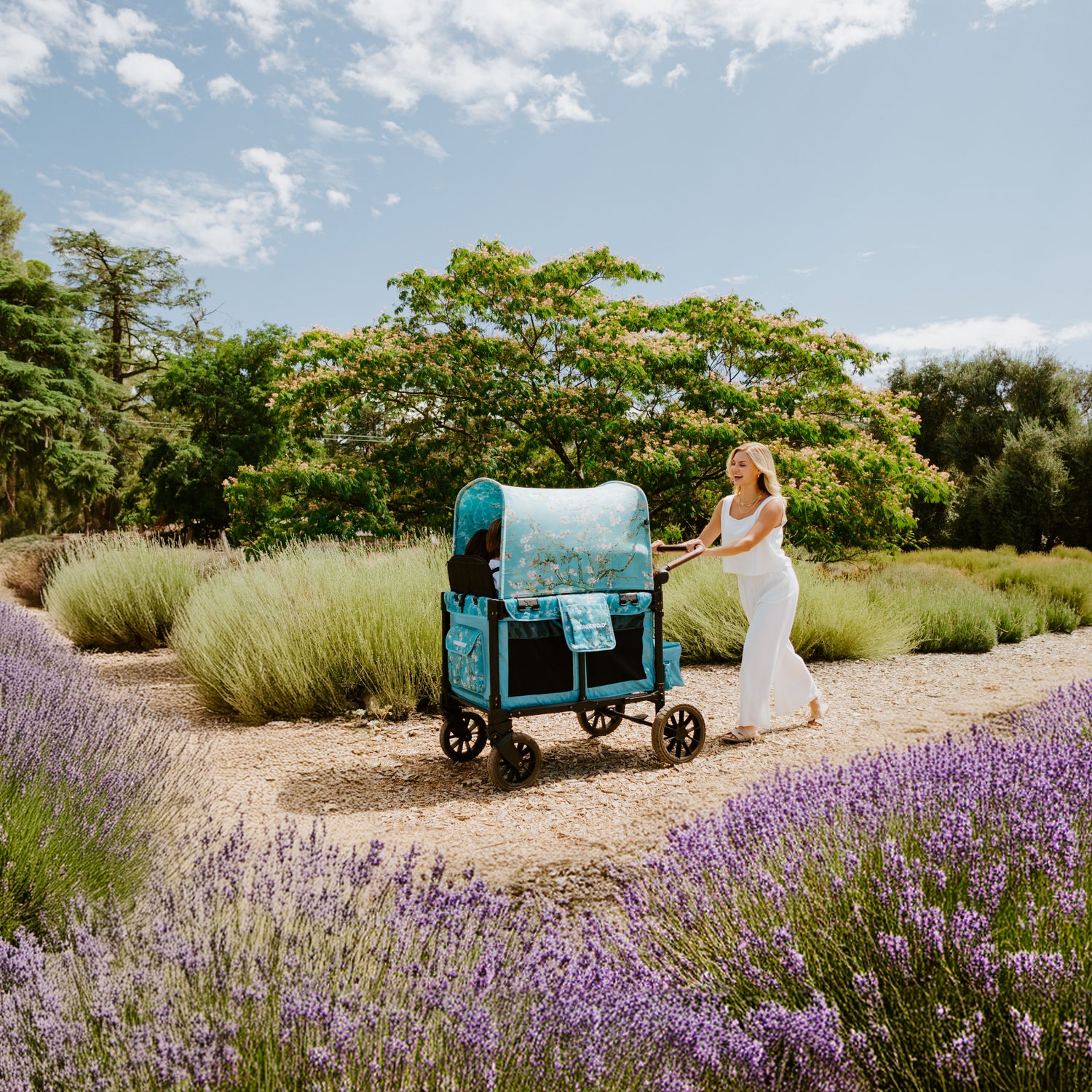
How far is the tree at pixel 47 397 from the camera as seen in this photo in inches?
945

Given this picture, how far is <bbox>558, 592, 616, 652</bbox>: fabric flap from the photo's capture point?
13.2 ft

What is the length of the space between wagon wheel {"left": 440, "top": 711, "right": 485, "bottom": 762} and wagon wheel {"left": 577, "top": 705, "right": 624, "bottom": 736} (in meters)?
Result: 0.60

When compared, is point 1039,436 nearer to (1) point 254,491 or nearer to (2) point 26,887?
(1) point 254,491

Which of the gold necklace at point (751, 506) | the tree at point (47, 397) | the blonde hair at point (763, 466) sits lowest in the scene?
the gold necklace at point (751, 506)

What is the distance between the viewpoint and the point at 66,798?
2.60m

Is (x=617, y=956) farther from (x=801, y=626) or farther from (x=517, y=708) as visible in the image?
(x=801, y=626)

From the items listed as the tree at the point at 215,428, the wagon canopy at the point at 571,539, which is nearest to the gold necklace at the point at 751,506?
the wagon canopy at the point at 571,539

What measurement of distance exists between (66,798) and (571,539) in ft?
8.09

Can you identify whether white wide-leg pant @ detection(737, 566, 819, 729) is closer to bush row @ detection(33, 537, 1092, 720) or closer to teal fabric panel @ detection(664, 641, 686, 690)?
teal fabric panel @ detection(664, 641, 686, 690)

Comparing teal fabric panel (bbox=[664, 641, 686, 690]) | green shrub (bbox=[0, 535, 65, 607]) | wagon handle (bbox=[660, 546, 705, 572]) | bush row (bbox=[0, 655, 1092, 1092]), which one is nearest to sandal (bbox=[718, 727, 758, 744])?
teal fabric panel (bbox=[664, 641, 686, 690])

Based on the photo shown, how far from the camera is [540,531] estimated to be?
13.5 ft

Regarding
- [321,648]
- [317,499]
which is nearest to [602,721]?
[321,648]

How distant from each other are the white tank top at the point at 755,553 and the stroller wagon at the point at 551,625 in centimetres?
46

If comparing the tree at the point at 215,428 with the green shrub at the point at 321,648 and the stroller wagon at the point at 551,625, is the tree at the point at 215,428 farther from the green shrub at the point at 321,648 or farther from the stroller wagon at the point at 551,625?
the stroller wagon at the point at 551,625
